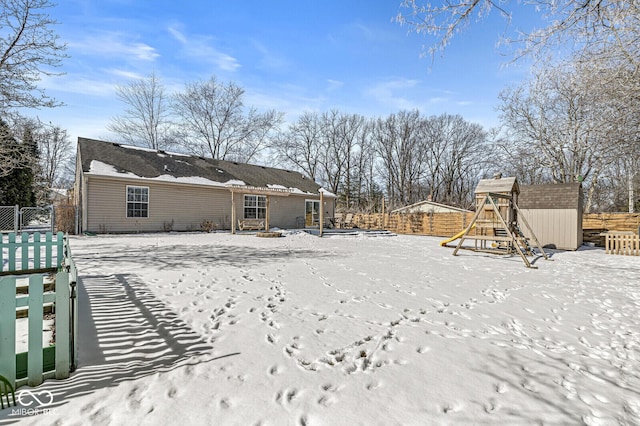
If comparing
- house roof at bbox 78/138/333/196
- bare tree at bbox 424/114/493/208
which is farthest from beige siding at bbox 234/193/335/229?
bare tree at bbox 424/114/493/208

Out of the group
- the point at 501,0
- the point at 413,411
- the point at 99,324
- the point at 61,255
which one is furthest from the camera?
the point at 61,255

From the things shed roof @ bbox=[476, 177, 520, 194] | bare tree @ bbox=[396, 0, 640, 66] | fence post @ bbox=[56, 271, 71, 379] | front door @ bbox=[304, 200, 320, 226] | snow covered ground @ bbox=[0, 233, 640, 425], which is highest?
bare tree @ bbox=[396, 0, 640, 66]

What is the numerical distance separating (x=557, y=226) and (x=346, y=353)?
14.6 m

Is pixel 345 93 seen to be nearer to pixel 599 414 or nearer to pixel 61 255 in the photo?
pixel 61 255

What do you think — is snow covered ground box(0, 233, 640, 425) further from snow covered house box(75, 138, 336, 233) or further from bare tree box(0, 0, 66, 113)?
snow covered house box(75, 138, 336, 233)

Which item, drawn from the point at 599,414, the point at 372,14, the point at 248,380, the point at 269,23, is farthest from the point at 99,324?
the point at 269,23

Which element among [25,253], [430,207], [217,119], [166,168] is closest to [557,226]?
A: [430,207]

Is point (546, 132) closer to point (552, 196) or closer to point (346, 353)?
point (552, 196)

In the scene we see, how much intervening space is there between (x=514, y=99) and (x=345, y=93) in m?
14.5

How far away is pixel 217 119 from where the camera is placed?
3152cm

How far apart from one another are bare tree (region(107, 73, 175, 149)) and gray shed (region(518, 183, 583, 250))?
3020 centimetres

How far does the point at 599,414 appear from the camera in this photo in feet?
6.70

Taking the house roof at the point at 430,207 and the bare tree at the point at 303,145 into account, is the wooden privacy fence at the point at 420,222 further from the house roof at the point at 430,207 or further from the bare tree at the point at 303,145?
the bare tree at the point at 303,145

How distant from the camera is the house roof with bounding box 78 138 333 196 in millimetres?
15398
